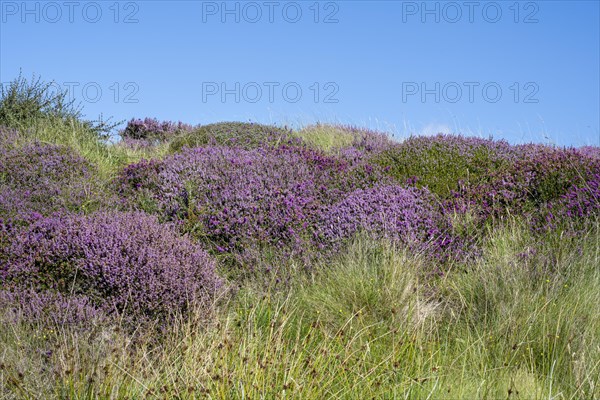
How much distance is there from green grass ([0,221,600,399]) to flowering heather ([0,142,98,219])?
9.18ft

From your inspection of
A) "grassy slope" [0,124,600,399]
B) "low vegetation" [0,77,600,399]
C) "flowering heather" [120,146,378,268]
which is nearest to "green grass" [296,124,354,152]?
"low vegetation" [0,77,600,399]

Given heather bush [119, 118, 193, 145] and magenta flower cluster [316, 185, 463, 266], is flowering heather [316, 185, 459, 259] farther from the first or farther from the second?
heather bush [119, 118, 193, 145]

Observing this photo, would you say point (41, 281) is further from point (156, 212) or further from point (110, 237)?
point (156, 212)

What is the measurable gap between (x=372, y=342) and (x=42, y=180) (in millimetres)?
5340

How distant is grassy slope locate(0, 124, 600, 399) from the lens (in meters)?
3.80

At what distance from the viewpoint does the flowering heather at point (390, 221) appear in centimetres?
691

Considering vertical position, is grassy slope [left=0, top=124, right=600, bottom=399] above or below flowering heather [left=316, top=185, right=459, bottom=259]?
below

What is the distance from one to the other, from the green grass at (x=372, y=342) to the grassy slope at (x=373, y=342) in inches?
0.7

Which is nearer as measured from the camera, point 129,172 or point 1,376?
point 1,376

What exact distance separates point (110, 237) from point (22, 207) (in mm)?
2252

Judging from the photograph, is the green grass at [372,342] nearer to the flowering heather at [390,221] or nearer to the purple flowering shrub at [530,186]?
the flowering heather at [390,221]

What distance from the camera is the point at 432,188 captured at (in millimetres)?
8336

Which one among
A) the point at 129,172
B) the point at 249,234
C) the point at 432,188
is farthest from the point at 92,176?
the point at 432,188

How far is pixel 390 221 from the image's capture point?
7.03 metres
